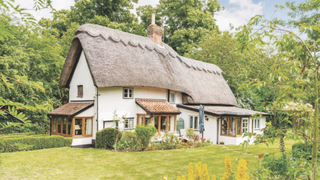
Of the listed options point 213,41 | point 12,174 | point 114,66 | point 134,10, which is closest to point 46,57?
point 114,66

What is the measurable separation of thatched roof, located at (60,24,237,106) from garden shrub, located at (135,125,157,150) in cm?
359

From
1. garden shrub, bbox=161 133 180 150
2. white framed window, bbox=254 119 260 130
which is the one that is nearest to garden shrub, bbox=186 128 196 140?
garden shrub, bbox=161 133 180 150

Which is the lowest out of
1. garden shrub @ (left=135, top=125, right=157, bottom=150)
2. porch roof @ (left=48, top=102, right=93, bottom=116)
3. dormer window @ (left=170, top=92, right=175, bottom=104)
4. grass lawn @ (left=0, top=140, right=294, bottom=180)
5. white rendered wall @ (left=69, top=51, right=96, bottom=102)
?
grass lawn @ (left=0, top=140, right=294, bottom=180)

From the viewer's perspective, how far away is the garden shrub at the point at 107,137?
44.3ft

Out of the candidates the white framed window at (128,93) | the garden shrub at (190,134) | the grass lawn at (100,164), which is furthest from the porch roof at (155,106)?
the grass lawn at (100,164)

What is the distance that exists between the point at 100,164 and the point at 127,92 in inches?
293

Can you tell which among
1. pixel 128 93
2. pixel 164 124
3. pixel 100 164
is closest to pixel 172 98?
pixel 164 124

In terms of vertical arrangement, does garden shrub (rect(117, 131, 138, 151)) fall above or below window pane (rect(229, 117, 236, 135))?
below

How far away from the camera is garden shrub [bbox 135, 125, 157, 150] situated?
13.4 metres

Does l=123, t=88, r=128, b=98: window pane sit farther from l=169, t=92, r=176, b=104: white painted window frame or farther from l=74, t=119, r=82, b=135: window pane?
l=169, t=92, r=176, b=104: white painted window frame

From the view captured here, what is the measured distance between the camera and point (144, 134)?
44.1 ft

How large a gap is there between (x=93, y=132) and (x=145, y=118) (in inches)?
138

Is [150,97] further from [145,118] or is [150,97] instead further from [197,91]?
[197,91]

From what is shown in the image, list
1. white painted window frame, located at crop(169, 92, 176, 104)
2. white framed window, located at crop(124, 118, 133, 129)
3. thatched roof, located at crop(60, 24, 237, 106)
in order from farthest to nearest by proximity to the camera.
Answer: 1. white painted window frame, located at crop(169, 92, 176, 104)
2. white framed window, located at crop(124, 118, 133, 129)
3. thatched roof, located at crop(60, 24, 237, 106)
